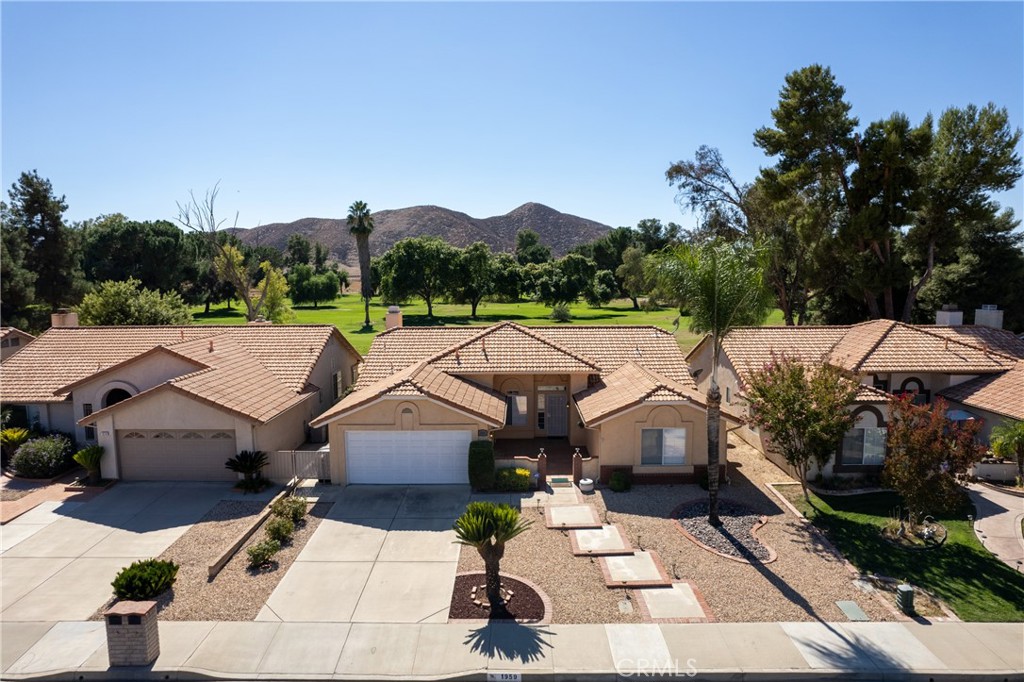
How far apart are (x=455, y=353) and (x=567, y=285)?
5951cm

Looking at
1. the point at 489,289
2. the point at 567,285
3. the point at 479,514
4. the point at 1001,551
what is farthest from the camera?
the point at 567,285

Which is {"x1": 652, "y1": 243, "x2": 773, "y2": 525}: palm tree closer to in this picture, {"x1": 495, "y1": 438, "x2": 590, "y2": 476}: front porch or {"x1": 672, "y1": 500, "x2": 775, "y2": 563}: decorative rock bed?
{"x1": 672, "y1": 500, "x2": 775, "y2": 563}: decorative rock bed

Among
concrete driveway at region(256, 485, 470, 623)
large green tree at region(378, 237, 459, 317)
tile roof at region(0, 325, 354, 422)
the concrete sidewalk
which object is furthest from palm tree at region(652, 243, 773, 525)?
large green tree at region(378, 237, 459, 317)

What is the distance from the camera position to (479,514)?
43.9ft

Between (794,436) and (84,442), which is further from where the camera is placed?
(84,442)

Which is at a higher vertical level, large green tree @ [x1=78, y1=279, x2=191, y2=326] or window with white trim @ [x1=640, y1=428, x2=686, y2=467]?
large green tree @ [x1=78, y1=279, x2=191, y2=326]

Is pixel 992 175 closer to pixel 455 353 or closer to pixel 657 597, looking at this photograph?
pixel 455 353

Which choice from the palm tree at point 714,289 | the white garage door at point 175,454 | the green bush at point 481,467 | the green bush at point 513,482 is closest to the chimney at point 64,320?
the white garage door at point 175,454

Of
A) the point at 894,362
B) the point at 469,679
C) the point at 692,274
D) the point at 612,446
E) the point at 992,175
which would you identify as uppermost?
the point at 992,175

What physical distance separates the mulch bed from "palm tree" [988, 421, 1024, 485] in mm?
16591

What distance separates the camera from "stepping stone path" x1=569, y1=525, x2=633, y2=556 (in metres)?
15.8

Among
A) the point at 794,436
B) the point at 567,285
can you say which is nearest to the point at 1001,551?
the point at 794,436

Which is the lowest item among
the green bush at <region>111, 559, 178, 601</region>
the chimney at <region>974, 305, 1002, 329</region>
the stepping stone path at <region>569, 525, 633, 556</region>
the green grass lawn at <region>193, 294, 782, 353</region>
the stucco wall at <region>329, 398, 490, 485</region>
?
the stepping stone path at <region>569, 525, 633, 556</region>

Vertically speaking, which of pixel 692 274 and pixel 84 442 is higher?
pixel 692 274
